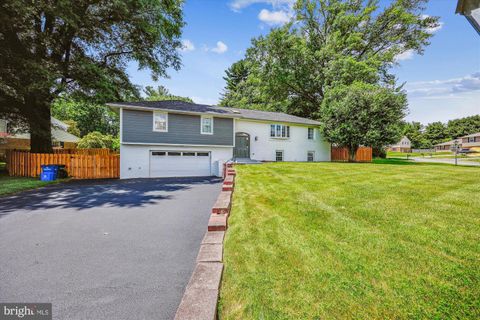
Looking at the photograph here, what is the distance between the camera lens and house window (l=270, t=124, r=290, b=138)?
60.7 feet

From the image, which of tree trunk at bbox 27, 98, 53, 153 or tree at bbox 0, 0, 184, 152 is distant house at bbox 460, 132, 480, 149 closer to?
tree at bbox 0, 0, 184, 152

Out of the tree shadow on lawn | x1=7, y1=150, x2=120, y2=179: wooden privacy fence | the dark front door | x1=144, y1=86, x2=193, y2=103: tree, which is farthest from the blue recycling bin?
x1=144, y1=86, x2=193, y2=103: tree

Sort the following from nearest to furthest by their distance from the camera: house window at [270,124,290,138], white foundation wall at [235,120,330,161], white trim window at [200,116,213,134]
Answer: white trim window at [200,116,213,134] < white foundation wall at [235,120,330,161] < house window at [270,124,290,138]

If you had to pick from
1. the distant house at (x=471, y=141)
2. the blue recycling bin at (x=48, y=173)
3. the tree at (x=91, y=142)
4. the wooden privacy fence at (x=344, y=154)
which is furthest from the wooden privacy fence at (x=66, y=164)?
the distant house at (x=471, y=141)

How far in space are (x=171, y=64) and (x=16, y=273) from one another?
670 inches

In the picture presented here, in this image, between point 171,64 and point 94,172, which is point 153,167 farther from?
point 171,64

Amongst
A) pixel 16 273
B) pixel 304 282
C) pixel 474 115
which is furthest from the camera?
pixel 474 115

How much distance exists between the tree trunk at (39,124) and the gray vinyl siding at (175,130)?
18.7 feet

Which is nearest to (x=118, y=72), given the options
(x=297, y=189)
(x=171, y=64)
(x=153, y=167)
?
(x=171, y=64)

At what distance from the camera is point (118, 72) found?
16391 mm

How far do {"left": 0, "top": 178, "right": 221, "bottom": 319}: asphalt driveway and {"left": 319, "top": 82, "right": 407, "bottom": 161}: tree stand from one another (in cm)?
1629

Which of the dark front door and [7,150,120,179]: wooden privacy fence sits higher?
the dark front door

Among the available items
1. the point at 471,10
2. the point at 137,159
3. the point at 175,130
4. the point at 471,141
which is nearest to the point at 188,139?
the point at 175,130

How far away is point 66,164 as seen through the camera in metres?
13.0
